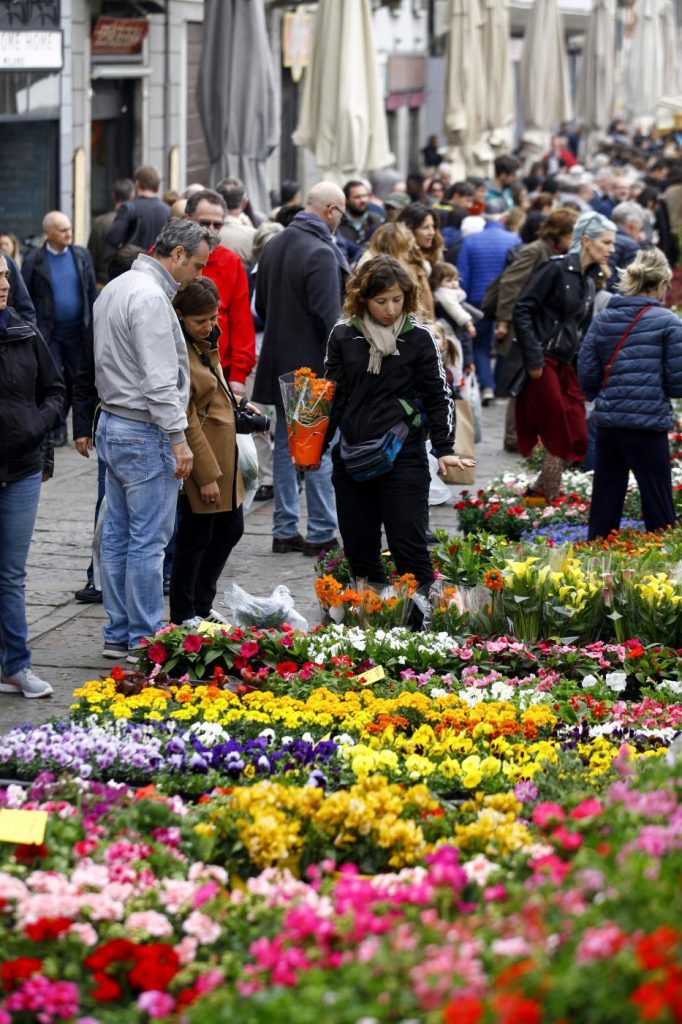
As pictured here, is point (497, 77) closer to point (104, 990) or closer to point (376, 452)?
point (376, 452)

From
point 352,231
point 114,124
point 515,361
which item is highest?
point 114,124

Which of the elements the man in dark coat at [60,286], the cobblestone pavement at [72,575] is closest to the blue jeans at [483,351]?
the cobblestone pavement at [72,575]

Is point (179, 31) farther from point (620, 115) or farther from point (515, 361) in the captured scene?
point (620, 115)

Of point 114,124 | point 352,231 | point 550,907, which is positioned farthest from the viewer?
point 114,124

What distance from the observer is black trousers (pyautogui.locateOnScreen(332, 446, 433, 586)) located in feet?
23.8

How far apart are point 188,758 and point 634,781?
1774mm

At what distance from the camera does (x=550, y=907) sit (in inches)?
130

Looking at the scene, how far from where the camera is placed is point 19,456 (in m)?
6.67

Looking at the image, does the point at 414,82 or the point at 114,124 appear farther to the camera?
the point at 414,82

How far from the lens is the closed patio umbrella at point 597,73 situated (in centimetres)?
3347

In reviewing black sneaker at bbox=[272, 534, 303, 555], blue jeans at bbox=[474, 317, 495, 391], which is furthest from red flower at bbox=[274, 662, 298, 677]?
blue jeans at bbox=[474, 317, 495, 391]

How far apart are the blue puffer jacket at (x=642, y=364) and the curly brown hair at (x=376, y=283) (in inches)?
64.5

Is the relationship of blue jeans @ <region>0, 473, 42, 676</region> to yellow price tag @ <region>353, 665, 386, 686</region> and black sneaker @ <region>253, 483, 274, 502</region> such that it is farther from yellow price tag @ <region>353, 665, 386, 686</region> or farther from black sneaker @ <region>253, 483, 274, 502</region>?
black sneaker @ <region>253, 483, 274, 502</region>

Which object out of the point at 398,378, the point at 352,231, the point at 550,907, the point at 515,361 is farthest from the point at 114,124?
the point at 550,907
